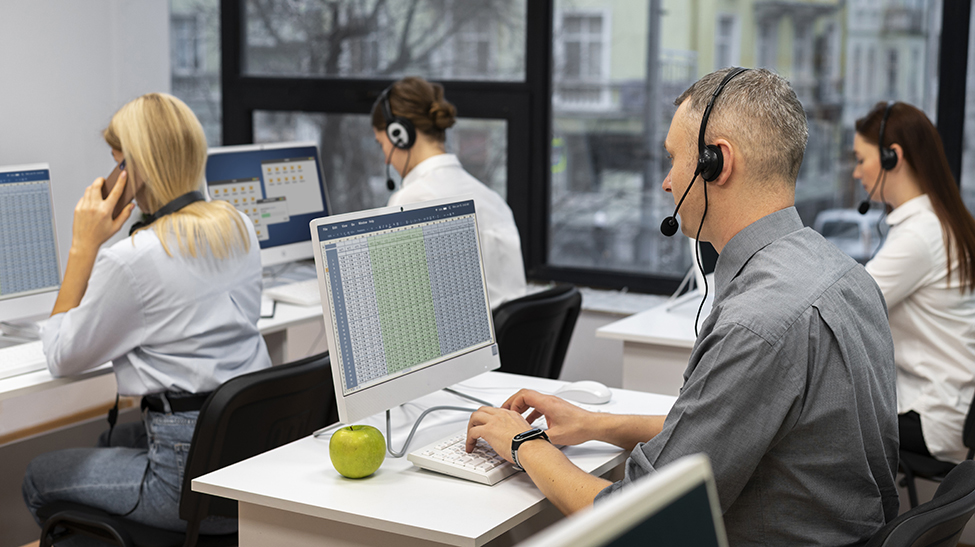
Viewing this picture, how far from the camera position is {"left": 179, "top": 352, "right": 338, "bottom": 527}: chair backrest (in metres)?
1.69

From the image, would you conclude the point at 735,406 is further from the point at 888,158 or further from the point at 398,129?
the point at 398,129

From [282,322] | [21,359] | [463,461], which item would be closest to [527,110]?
[282,322]

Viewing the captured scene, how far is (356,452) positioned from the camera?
1.45m

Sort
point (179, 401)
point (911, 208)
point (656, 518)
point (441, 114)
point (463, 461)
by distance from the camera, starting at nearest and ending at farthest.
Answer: point (656, 518) → point (463, 461) → point (179, 401) → point (911, 208) → point (441, 114)

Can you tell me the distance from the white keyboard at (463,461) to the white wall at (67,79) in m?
2.35

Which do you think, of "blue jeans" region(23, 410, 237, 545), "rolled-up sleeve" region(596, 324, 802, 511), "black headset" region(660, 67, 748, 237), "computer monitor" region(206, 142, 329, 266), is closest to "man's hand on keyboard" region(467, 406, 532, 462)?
"rolled-up sleeve" region(596, 324, 802, 511)

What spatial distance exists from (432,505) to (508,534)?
1.18 feet

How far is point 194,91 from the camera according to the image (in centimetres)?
425

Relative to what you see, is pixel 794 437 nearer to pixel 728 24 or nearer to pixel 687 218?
pixel 687 218

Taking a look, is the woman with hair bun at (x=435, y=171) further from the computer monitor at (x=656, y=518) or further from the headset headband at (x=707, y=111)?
the computer monitor at (x=656, y=518)

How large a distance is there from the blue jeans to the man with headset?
90cm

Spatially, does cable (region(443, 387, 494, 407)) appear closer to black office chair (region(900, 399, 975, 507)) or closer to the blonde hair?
the blonde hair

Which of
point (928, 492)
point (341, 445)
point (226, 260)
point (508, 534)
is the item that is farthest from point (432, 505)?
point (928, 492)

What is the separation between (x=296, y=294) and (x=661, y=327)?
116 centimetres
